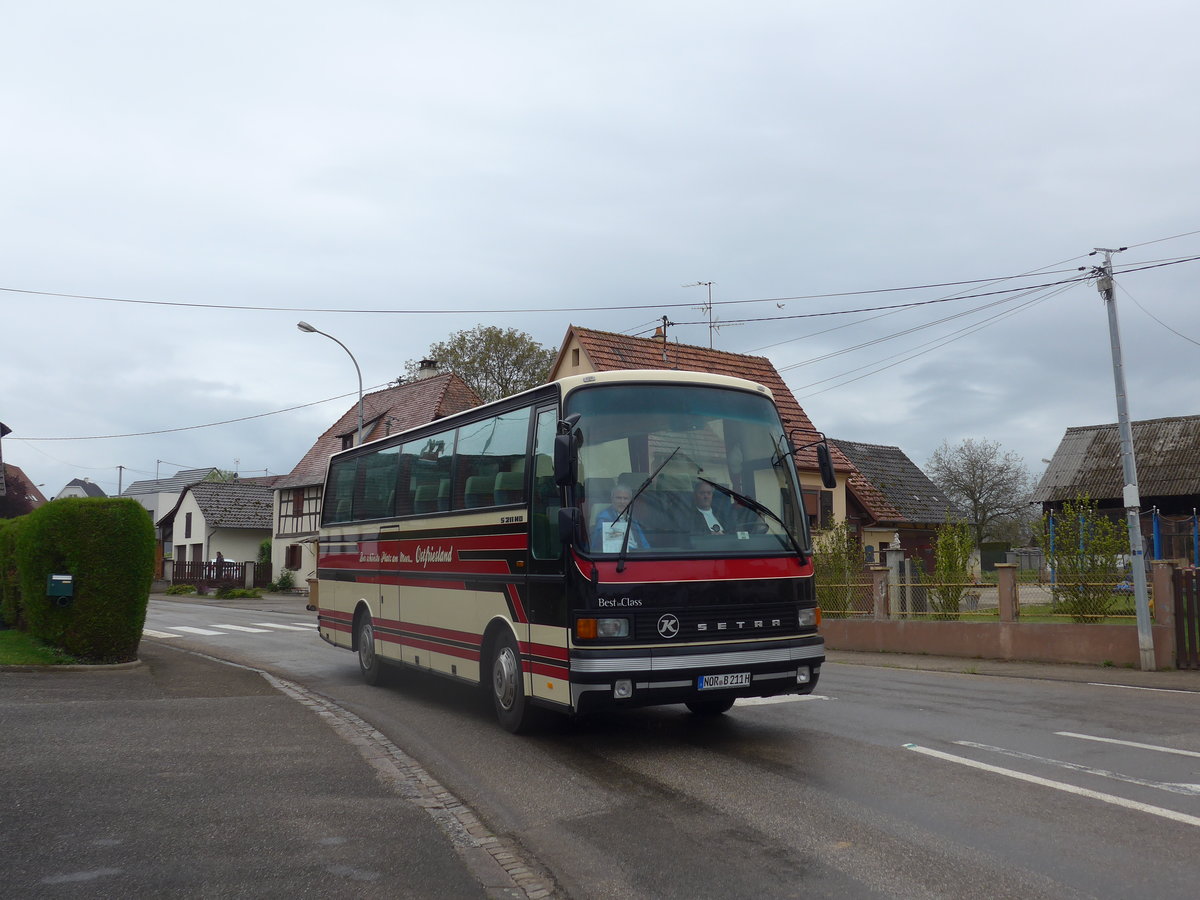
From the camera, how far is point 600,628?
8.27 meters

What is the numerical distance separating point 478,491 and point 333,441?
46576 mm

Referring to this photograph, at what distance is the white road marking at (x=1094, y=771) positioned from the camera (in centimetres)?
682

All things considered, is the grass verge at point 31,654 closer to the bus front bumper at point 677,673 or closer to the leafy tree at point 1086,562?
the bus front bumper at point 677,673

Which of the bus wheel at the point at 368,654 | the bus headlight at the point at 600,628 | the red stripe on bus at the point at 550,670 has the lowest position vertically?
the bus wheel at the point at 368,654

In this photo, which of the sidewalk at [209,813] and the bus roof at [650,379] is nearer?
the sidewalk at [209,813]

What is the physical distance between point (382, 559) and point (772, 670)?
6.46 meters

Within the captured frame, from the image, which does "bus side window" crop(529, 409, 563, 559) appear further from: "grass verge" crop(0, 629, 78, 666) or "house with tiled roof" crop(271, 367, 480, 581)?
"house with tiled roof" crop(271, 367, 480, 581)

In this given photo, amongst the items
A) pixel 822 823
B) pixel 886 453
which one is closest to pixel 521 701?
pixel 822 823

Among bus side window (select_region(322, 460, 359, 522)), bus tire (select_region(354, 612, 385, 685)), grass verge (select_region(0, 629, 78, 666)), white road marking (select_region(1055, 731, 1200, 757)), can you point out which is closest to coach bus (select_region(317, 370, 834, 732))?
white road marking (select_region(1055, 731, 1200, 757))

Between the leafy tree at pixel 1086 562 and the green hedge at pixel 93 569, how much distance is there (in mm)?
13916

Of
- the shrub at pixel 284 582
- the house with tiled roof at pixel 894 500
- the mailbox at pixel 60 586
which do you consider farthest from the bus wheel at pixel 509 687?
the shrub at pixel 284 582

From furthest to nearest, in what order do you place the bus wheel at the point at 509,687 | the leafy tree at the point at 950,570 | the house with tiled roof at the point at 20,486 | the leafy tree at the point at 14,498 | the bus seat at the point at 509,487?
the house with tiled roof at the point at 20,486
the leafy tree at the point at 14,498
the leafy tree at the point at 950,570
the bus seat at the point at 509,487
the bus wheel at the point at 509,687

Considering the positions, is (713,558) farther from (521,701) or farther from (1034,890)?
(1034,890)

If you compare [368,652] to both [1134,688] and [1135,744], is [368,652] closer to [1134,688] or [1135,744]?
[1135,744]
